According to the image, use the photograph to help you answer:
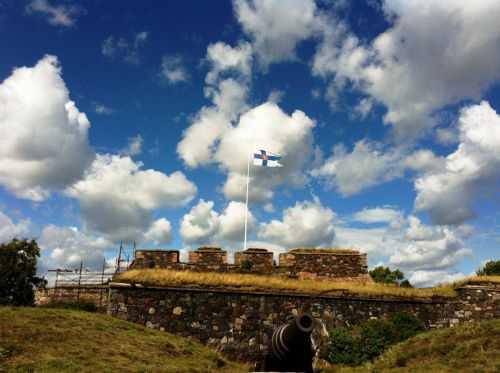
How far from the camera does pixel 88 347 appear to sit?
40.3 feet

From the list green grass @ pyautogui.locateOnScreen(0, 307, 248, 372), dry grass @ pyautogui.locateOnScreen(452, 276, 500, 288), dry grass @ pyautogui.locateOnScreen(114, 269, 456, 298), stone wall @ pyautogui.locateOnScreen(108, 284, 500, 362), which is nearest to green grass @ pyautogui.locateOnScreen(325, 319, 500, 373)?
stone wall @ pyautogui.locateOnScreen(108, 284, 500, 362)

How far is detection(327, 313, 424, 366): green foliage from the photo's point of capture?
15938mm

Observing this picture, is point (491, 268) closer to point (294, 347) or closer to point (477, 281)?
point (477, 281)

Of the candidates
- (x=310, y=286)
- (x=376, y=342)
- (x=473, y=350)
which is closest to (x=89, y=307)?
(x=310, y=286)

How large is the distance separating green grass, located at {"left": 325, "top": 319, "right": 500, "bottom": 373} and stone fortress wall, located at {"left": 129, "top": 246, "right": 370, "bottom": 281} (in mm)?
6864

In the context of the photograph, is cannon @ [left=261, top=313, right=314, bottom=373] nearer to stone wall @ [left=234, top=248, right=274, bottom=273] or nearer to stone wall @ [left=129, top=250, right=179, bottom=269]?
stone wall @ [left=234, top=248, right=274, bottom=273]

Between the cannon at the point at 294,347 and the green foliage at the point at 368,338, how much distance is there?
7955 mm

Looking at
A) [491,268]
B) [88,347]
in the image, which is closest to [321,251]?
[88,347]

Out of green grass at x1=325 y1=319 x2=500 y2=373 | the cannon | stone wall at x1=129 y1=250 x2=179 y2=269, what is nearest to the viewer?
the cannon

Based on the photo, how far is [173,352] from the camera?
544 inches

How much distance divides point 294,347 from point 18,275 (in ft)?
80.0

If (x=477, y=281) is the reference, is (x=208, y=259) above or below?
above

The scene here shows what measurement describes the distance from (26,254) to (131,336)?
17.7 m

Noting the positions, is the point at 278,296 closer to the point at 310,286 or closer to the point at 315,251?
the point at 310,286
